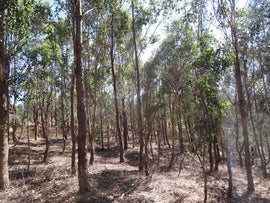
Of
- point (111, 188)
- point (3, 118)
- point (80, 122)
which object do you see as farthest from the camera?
point (111, 188)

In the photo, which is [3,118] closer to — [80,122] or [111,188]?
[80,122]

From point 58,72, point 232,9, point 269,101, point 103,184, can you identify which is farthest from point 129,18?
point 269,101

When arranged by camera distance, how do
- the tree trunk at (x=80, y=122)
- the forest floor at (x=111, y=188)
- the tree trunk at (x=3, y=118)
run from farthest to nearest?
1. the tree trunk at (x=3, y=118)
2. the forest floor at (x=111, y=188)
3. the tree trunk at (x=80, y=122)

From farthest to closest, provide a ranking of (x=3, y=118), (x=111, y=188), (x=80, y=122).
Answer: (x=111, y=188) < (x=3, y=118) < (x=80, y=122)

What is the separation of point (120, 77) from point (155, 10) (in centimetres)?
563

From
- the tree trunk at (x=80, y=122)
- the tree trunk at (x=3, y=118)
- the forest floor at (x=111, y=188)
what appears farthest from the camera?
the tree trunk at (x=3, y=118)

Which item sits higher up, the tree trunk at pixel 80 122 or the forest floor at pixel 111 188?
the tree trunk at pixel 80 122

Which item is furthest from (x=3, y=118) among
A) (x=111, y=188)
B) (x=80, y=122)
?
(x=111, y=188)

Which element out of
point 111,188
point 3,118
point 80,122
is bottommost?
point 111,188

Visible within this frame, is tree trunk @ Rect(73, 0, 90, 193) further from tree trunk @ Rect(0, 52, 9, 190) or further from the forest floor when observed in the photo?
tree trunk @ Rect(0, 52, 9, 190)

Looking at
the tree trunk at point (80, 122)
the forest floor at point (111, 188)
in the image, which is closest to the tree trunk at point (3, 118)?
the forest floor at point (111, 188)

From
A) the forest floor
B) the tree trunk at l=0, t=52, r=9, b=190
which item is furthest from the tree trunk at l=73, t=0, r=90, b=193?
the tree trunk at l=0, t=52, r=9, b=190

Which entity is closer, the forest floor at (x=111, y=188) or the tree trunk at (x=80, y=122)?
the tree trunk at (x=80, y=122)

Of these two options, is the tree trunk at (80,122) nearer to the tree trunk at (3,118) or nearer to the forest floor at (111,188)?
the forest floor at (111,188)
